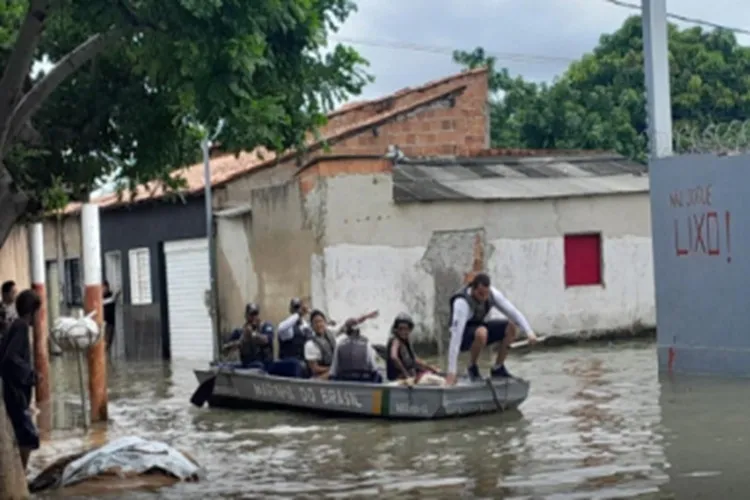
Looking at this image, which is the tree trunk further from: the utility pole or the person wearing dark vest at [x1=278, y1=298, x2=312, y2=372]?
the utility pole

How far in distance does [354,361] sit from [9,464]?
7425mm

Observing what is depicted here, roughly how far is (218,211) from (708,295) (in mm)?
13704

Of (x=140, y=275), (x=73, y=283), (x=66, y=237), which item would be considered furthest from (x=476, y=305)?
(x=66, y=237)

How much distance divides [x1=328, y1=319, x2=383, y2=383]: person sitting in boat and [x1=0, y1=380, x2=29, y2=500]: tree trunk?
23.7 ft

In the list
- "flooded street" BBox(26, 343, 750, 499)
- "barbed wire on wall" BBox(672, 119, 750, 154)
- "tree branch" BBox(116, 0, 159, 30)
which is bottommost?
"flooded street" BBox(26, 343, 750, 499)

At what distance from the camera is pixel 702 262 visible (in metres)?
19.1

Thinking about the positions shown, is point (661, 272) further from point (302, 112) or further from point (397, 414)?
point (302, 112)

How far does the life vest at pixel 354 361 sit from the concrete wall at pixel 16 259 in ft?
38.2

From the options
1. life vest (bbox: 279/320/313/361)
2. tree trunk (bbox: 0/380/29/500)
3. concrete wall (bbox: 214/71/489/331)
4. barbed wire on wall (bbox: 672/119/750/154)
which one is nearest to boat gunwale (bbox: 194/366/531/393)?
life vest (bbox: 279/320/313/361)

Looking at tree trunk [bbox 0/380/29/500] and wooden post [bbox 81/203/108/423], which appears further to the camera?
wooden post [bbox 81/203/108/423]

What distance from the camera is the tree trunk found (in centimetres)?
1123

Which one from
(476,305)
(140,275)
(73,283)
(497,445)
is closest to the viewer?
(497,445)

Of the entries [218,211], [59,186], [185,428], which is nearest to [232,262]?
[218,211]

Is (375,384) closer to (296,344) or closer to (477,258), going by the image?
(296,344)
